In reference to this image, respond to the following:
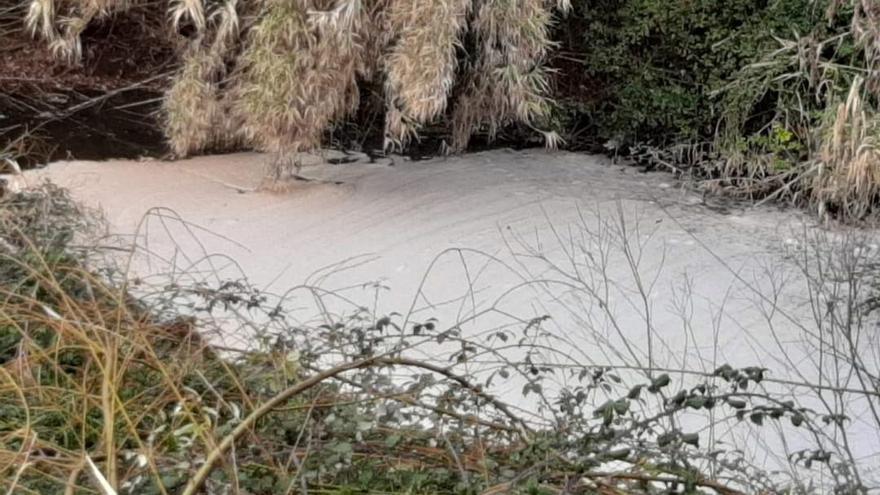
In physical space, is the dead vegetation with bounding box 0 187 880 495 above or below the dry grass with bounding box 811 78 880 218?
below

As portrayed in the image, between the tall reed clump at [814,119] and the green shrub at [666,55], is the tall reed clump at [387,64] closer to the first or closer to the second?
the green shrub at [666,55]

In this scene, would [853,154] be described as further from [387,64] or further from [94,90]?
[94,90]

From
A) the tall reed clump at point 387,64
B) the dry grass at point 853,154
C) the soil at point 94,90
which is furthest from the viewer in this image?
the soil at point 94,90

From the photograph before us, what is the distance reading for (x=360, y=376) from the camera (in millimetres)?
2889

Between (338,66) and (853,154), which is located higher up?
(338,66)

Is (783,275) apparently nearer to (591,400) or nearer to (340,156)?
(591,400)

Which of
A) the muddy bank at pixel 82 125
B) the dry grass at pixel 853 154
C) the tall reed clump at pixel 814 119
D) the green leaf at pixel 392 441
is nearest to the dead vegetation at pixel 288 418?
the green leaf at pixel 392 441

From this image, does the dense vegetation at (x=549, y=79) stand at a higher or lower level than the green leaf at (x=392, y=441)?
higher

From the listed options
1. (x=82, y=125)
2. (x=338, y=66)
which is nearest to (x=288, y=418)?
(x=338, y=66)

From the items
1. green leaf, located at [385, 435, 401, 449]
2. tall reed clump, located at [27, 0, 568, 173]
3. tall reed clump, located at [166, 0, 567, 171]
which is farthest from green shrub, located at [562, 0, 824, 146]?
green leaf, located at [385, 435, 401, 449]

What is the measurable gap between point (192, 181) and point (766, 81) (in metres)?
4.53

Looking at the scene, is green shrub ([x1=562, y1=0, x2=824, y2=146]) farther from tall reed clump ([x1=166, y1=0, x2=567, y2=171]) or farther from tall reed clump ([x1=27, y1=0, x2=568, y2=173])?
tall reed clump ([x1=166, y1=0, x2=567, y2=171])

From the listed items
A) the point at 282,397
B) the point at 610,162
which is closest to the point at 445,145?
the point at 610,162

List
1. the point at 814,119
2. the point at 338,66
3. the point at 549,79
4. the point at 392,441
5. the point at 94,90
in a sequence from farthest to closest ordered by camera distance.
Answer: the point at 94,90
the point at 549,79
the point at 814,119
the point at 338,66
the point at 392,441
